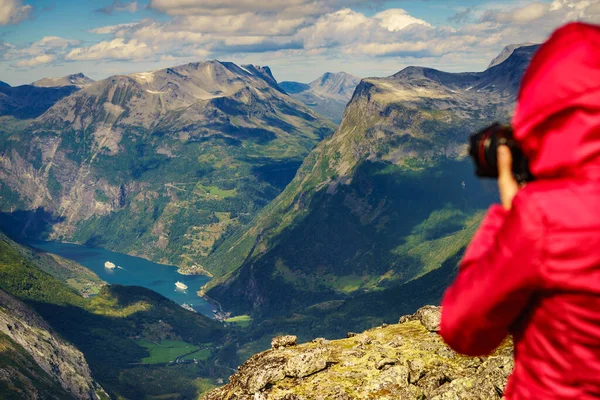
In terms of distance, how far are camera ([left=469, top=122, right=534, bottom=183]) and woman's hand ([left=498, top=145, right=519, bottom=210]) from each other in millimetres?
31

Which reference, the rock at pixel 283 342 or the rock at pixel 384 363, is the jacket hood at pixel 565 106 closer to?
the rock at pixel 384 363

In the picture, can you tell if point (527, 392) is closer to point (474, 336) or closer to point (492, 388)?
point (474, 336)

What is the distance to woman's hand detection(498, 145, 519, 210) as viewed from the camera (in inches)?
169

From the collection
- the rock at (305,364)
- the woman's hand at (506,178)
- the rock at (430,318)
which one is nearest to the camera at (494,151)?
the woman's hand at (506,178)

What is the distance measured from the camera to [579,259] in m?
3.96

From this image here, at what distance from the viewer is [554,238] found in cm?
393

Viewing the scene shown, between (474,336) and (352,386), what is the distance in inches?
978

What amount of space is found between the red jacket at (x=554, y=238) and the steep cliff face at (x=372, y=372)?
19.7 metres

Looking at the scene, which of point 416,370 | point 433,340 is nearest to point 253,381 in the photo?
point 416,370

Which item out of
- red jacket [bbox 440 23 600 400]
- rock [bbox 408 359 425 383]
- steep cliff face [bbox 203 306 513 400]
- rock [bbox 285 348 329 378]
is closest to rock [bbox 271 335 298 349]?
steep cliff face [bbox 203 306 513 400]

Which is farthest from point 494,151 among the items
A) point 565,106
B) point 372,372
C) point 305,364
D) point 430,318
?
point 430,318

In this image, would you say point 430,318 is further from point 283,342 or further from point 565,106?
point 565,106

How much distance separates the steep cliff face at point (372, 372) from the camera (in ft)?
78.5

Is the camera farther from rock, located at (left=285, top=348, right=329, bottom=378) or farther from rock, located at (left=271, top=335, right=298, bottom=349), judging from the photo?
rock, located at (left=271, top=335, right=298, bottom=349)
